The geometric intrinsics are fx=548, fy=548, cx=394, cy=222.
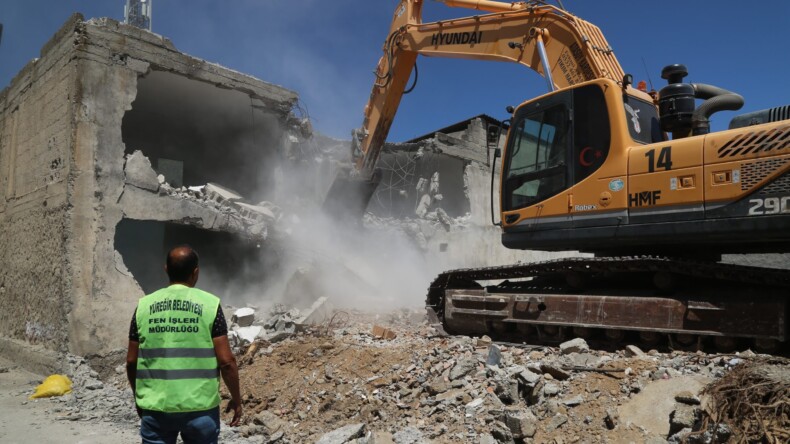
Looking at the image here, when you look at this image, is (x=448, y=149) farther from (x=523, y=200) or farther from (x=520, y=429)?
(x=520, y=429)

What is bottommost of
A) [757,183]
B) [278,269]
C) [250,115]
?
[278,269]

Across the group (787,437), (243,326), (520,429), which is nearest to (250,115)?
(243,326)

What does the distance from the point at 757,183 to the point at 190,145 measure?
1038 centimetres

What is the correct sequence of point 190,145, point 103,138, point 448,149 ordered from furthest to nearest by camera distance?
point 448,149 < point 190,145 < point 103,138

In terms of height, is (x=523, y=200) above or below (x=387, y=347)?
above

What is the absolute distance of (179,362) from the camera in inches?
101

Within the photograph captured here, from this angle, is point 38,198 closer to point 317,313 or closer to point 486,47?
point 317,313

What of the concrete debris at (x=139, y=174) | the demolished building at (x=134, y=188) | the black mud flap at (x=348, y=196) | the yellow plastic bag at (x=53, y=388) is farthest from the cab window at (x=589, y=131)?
the yellow plastic bag at (x=53, y=388)

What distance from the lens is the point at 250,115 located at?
10648mm

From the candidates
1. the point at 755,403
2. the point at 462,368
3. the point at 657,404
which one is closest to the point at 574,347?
the point at 462,368

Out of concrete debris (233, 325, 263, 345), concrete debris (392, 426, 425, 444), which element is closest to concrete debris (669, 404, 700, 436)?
concrete debris (392, 426, 425, 444)

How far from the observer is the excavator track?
169 inches

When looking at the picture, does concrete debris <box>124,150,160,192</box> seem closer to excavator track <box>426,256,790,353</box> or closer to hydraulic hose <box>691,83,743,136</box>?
excavator track <box>426,256,790,353</box>

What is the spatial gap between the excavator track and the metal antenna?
8.90 m
